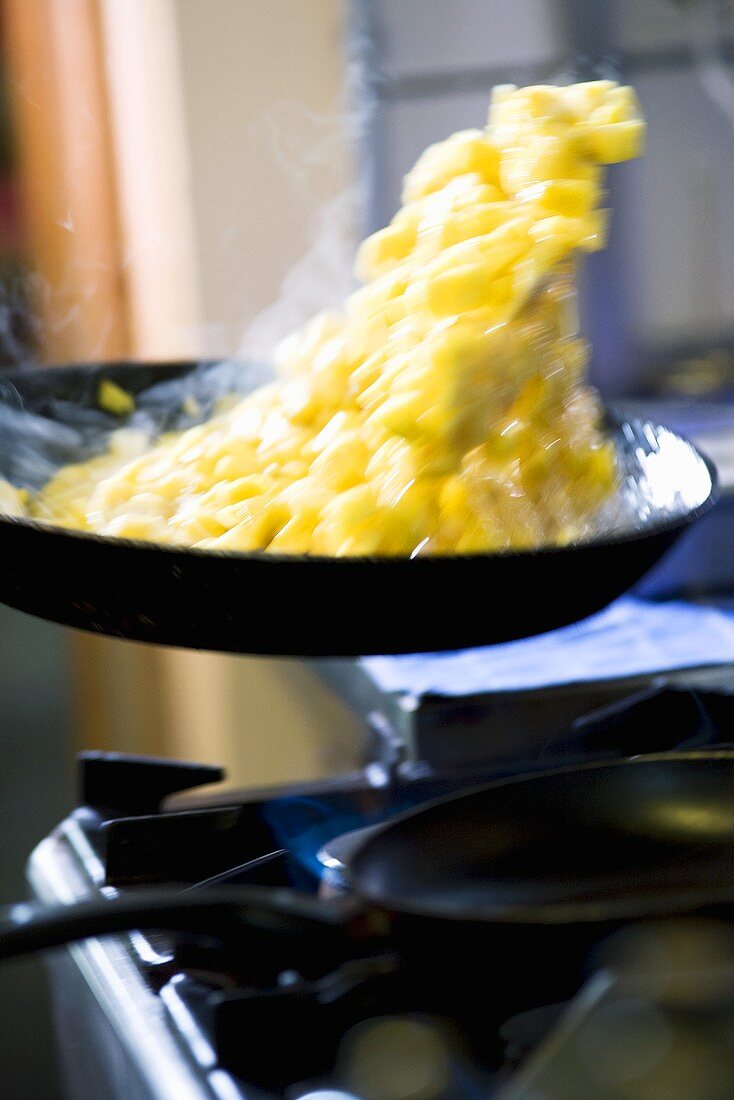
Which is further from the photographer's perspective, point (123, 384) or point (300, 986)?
point (123, 384)

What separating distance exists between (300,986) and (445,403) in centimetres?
23

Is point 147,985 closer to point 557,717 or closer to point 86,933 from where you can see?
point 86,933

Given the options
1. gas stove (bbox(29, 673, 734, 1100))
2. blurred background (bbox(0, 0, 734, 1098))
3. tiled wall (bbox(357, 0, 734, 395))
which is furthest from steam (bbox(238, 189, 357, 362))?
tiled wall (bbox(357, 0, 734, 395))

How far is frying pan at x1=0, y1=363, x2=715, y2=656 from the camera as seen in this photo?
461mm

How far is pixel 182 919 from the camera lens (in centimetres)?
35

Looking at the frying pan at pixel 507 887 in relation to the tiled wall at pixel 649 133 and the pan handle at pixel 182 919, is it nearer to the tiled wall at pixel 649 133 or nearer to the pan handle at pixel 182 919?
the pan handle at pixel 182 919

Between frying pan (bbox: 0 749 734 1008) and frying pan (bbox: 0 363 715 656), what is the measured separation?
0.25 ft

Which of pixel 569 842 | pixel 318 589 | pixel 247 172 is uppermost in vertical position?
pixel 247 172

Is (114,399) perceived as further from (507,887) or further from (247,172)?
(247,172)

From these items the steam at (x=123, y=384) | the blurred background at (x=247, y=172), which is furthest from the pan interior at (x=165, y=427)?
the blurred background at (x=247, y=172)

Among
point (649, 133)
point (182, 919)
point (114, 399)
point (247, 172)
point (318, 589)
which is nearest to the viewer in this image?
point (182, 919)

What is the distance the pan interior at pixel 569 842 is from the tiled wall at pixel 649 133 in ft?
3.56

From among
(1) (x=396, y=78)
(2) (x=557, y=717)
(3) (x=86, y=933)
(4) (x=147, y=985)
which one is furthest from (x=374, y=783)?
(1) (x=396, y=78)

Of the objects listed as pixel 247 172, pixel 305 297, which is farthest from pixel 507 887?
pixel 247 172
